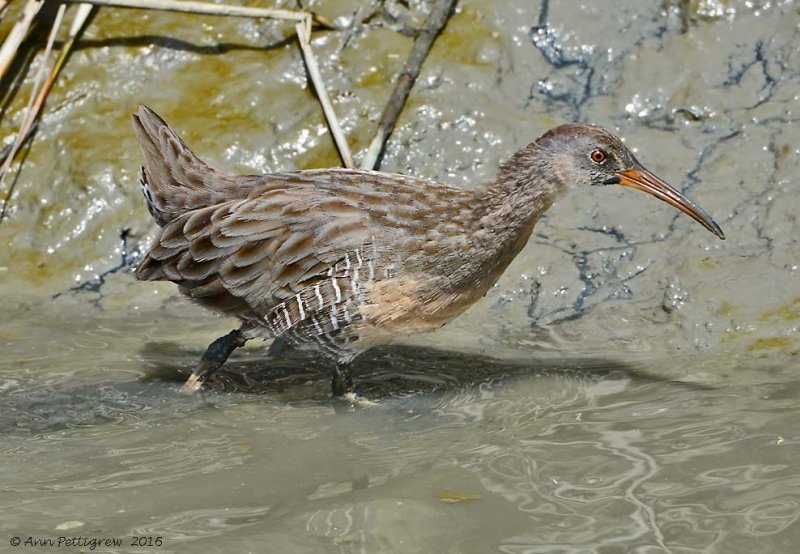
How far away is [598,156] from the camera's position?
15.2 feet

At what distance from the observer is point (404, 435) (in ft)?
14.6

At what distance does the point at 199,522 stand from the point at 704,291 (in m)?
2.57

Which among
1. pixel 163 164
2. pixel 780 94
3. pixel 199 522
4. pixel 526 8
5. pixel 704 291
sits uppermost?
pixel 526 8

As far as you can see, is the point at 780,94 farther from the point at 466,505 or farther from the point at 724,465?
the point at 466,505

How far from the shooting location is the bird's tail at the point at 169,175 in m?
5.07

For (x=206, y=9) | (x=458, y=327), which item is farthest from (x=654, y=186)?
(x=206, y=9)

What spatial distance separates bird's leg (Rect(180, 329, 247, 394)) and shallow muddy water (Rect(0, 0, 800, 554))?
4.0 inches

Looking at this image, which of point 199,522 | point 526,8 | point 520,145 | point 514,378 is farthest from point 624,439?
point 526,8

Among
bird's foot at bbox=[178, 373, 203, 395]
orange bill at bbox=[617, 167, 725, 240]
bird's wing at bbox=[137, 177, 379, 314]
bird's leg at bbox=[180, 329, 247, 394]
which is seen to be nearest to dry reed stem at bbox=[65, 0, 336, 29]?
bird's wing at bbox=[137, 177, 379, 314]

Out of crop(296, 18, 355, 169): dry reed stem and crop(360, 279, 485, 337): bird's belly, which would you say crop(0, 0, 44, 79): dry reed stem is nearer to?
crop(296, 18, 355, 169): dry reed stem

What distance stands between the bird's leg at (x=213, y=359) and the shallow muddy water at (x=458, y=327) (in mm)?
101

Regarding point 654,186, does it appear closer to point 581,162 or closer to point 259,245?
point 581,162

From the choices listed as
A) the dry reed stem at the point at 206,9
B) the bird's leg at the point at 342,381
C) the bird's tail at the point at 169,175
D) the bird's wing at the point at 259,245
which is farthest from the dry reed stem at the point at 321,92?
the bird's leg at the point at 342,381

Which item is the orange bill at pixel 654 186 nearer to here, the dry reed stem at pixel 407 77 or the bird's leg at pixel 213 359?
the dry reed stem at pixel 407 77
